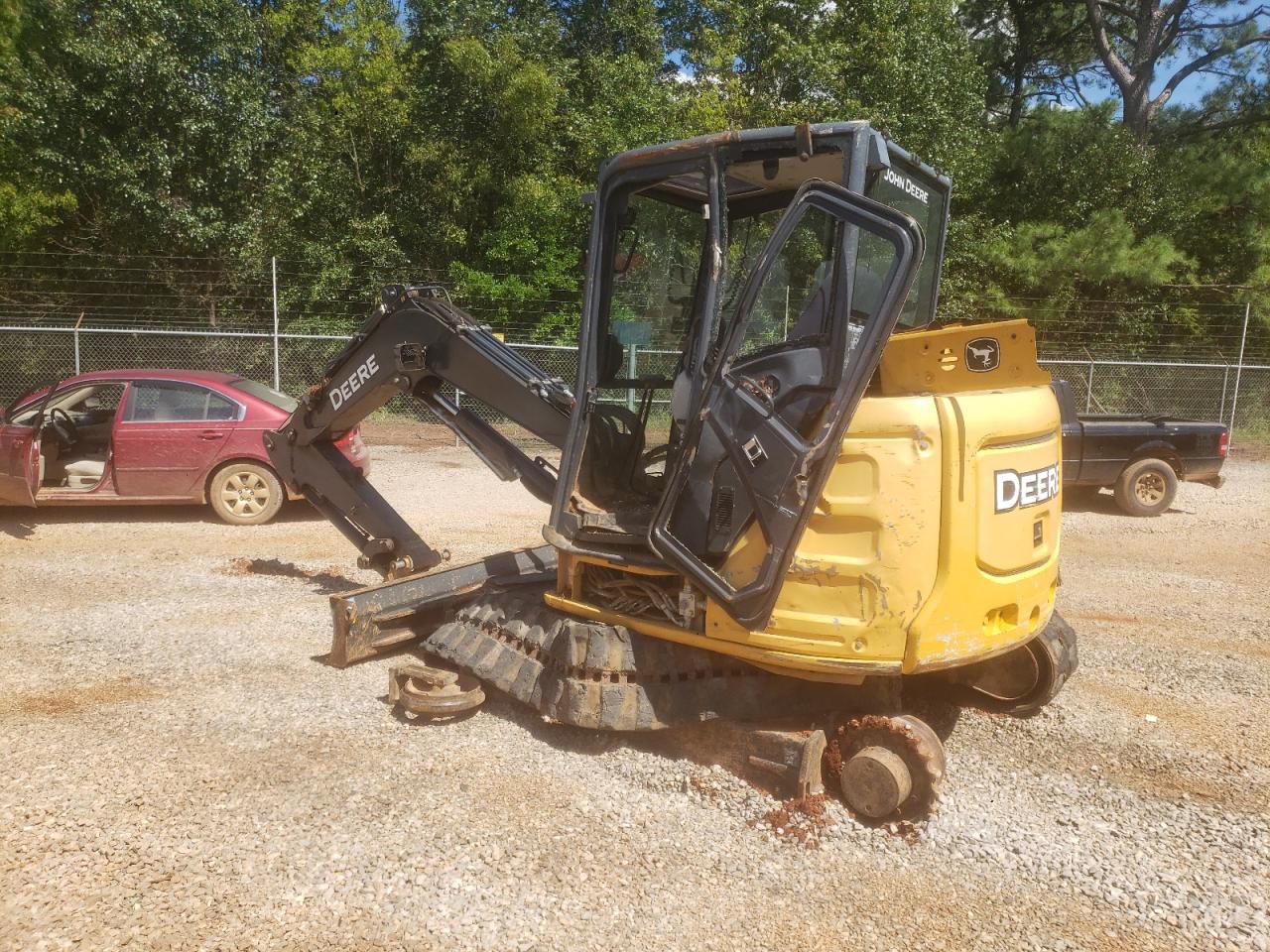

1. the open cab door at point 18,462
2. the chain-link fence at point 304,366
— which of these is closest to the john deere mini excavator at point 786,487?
the open cab door at point 18,462

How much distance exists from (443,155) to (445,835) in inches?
747

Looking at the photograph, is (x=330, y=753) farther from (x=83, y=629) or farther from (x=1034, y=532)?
(x=1034, y=532)

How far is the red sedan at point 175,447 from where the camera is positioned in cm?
932

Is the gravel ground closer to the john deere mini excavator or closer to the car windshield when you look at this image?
the john deere mini excavator

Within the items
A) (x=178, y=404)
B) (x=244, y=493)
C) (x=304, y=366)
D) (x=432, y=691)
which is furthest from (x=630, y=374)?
(x=304, y=366)

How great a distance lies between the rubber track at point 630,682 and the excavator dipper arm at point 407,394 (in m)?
1.12

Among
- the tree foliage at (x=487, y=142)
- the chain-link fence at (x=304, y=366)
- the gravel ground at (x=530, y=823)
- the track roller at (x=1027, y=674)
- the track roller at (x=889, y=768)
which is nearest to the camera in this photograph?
the gravel ground at (x=530, y=823)

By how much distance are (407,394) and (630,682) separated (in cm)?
248

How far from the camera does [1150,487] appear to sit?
11406mm

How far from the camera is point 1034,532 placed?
4.07 meters

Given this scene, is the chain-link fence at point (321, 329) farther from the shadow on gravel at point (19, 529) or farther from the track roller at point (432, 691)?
the track roller at point (432, 691)

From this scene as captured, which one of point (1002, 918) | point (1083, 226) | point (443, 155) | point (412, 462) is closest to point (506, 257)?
point (443, 155)

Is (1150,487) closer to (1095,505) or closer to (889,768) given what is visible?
(1095,505)

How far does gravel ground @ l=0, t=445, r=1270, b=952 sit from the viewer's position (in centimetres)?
330
